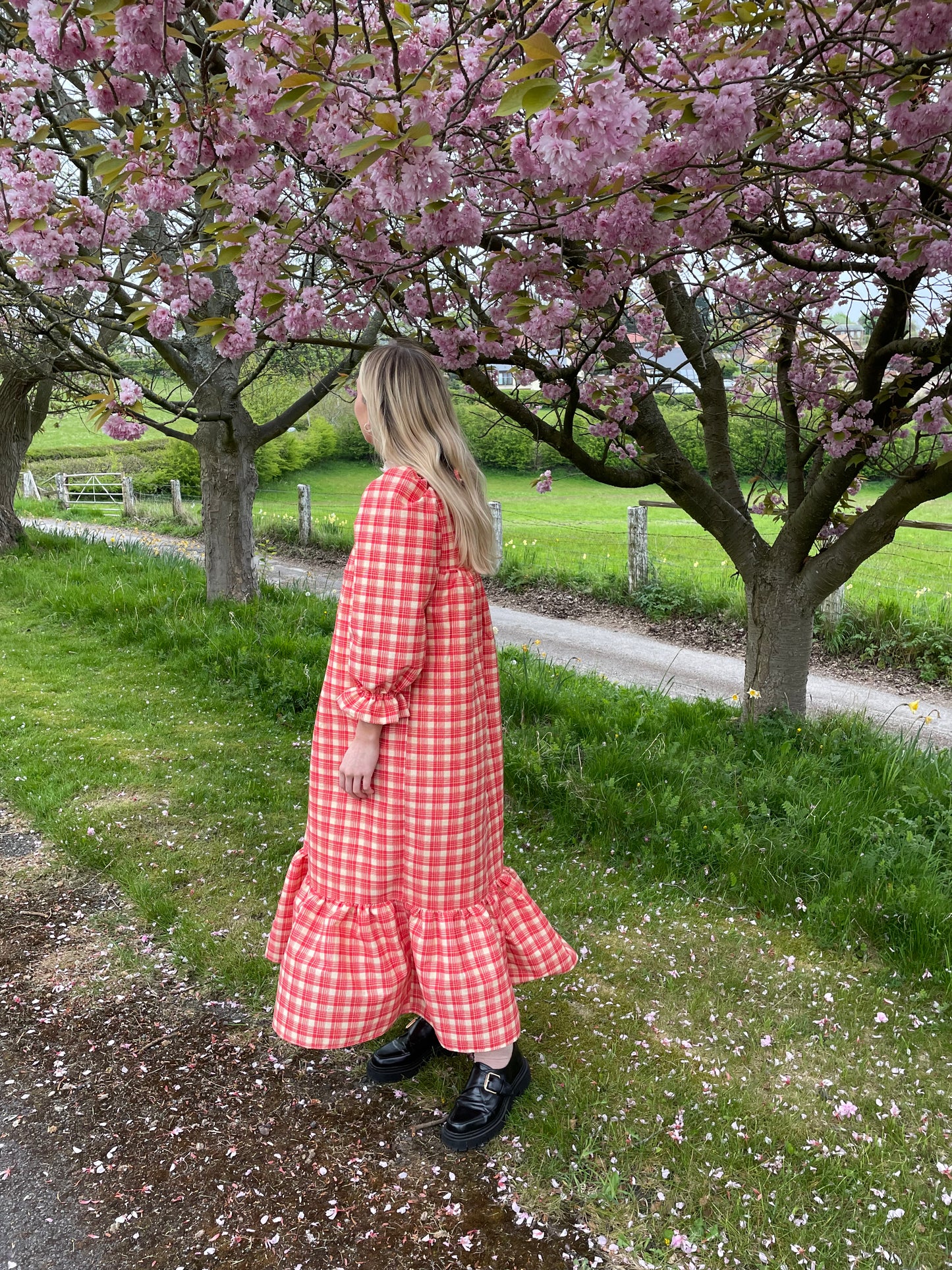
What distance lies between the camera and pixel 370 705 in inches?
78.0

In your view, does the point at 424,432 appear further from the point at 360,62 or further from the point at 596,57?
the point at 596,57

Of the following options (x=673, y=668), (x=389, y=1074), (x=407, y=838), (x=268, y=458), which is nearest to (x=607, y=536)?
(x=673, y=668)

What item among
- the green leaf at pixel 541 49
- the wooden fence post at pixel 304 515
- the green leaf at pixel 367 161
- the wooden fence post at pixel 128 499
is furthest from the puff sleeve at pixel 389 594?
the wooden fence post at pixel 128 499

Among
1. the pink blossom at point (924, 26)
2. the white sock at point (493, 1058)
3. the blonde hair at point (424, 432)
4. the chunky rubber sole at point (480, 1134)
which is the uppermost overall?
the pink blossom at point (924, 26)

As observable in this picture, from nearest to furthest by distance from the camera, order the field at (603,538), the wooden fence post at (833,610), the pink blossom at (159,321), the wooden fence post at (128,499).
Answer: the pink blossom at (159,321) → the wooden fence post at (833,610) → the field at (603,538) → the wooden fence post at (128,499)

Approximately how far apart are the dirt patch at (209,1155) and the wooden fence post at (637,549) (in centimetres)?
847

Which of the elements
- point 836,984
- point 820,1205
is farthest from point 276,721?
point 820,1205

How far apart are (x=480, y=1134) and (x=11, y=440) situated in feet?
36.6

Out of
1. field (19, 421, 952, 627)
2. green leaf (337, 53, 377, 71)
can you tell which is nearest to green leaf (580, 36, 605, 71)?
green leaf (337, 53, 377, 71)

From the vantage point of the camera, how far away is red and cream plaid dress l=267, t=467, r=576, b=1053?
2.01 metres

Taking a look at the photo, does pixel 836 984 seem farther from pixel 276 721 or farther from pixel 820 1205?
pixel 276 721

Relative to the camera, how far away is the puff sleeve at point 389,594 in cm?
196

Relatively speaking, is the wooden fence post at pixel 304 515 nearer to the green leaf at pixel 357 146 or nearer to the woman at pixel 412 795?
the woman at pixel 412 795

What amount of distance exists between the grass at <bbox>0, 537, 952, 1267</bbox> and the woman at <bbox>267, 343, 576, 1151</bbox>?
44 cm
